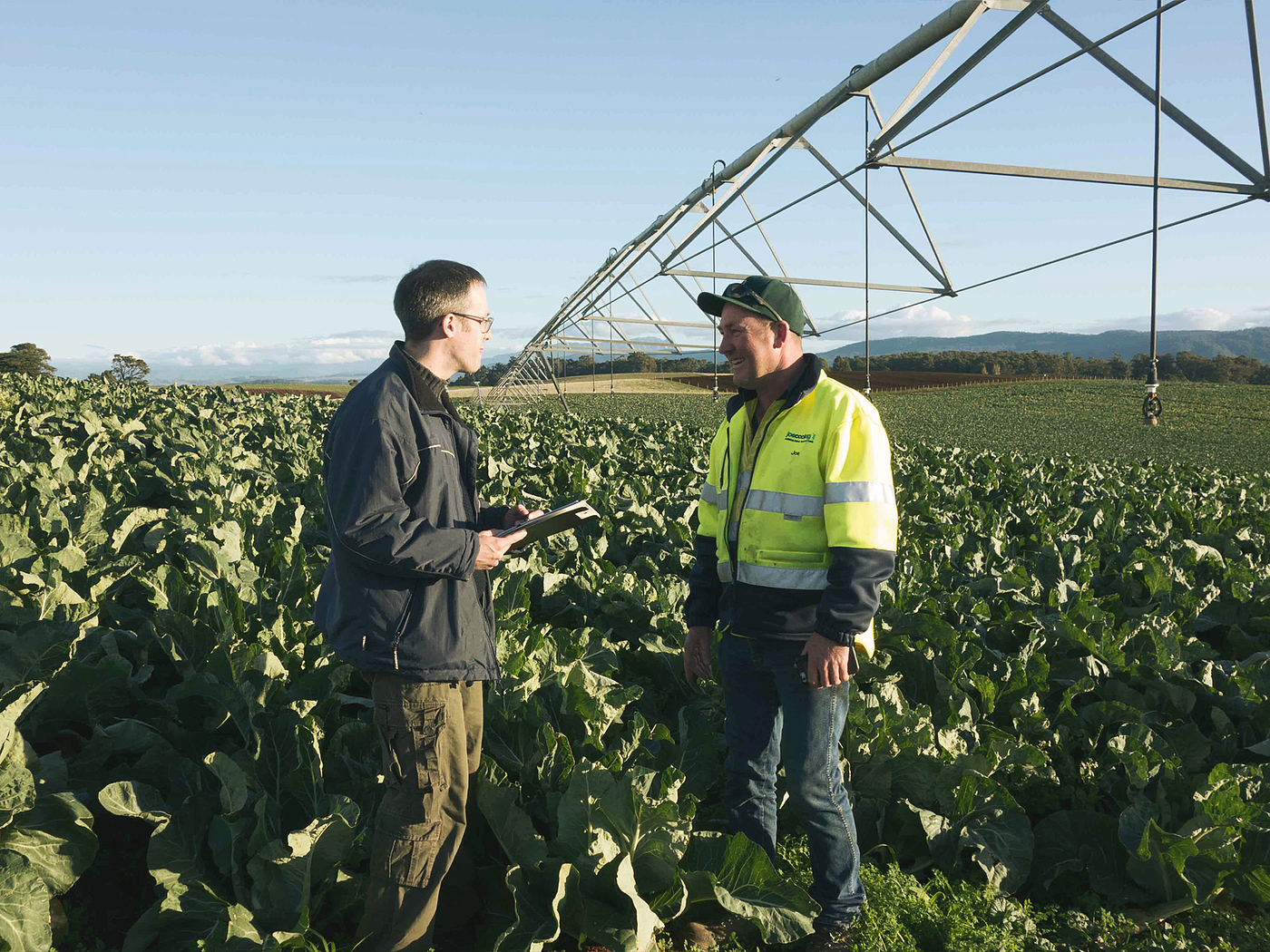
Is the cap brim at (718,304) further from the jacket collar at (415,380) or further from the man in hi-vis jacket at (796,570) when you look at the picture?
the jacket collar at (415,380)

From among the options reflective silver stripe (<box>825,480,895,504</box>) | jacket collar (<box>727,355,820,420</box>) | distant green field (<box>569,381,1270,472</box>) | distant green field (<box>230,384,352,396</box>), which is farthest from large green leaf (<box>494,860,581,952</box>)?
distant green field (<box>230,384,352,396</box>)

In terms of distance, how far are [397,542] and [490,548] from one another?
1.11 feet

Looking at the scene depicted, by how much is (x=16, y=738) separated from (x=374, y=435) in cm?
185

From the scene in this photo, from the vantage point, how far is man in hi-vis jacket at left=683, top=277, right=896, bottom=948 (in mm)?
2762

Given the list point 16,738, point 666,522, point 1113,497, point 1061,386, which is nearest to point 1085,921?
point 16,738


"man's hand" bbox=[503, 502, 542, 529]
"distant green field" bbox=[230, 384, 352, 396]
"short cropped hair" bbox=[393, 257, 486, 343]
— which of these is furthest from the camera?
"distant green field" bbox=[230, 384, 352, 396]

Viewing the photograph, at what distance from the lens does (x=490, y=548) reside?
2672 mm

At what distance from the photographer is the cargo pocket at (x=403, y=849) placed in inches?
103

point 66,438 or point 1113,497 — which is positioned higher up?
point 66,438

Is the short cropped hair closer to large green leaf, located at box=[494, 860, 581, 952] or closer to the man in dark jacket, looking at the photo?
the man in dark jacket

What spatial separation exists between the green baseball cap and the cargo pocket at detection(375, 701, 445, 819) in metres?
1.72

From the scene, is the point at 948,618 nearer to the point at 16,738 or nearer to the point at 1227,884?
the point at 1227,884

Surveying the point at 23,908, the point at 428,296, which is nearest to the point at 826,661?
the point at 428,296

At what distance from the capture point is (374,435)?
8.07 ft
